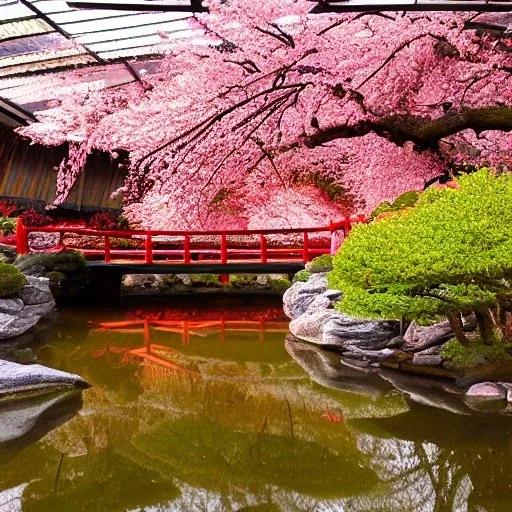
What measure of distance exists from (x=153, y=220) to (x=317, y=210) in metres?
3.86

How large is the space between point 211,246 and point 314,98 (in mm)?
7664

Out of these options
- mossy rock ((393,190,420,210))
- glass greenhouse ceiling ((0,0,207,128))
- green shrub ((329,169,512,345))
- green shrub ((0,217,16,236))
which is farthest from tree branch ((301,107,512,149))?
green shrub ((0,217,16,236))

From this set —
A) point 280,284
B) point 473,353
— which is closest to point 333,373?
point 473,353

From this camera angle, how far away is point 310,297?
934cm

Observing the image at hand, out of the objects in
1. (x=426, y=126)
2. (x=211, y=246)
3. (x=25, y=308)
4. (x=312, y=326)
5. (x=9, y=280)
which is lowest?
(x=312, y=326)

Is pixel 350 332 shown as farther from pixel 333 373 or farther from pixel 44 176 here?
pixel 44 176

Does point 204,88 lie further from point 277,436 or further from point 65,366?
point 277,436

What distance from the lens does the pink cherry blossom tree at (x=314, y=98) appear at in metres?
7.76

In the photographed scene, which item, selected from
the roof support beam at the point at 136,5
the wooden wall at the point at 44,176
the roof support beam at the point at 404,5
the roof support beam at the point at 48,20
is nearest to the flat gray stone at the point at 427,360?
the roof support beam at the point at 404,5

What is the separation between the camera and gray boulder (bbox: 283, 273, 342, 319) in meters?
8.53

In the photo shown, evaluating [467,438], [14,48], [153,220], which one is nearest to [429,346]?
[467,438]

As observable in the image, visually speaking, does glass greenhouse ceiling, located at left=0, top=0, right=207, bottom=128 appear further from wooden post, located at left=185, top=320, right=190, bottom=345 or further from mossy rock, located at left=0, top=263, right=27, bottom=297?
wooden post, located at left=185, top=320, right=190, bottom=345

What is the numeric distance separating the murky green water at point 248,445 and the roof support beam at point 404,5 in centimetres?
355

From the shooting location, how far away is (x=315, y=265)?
10.2m
